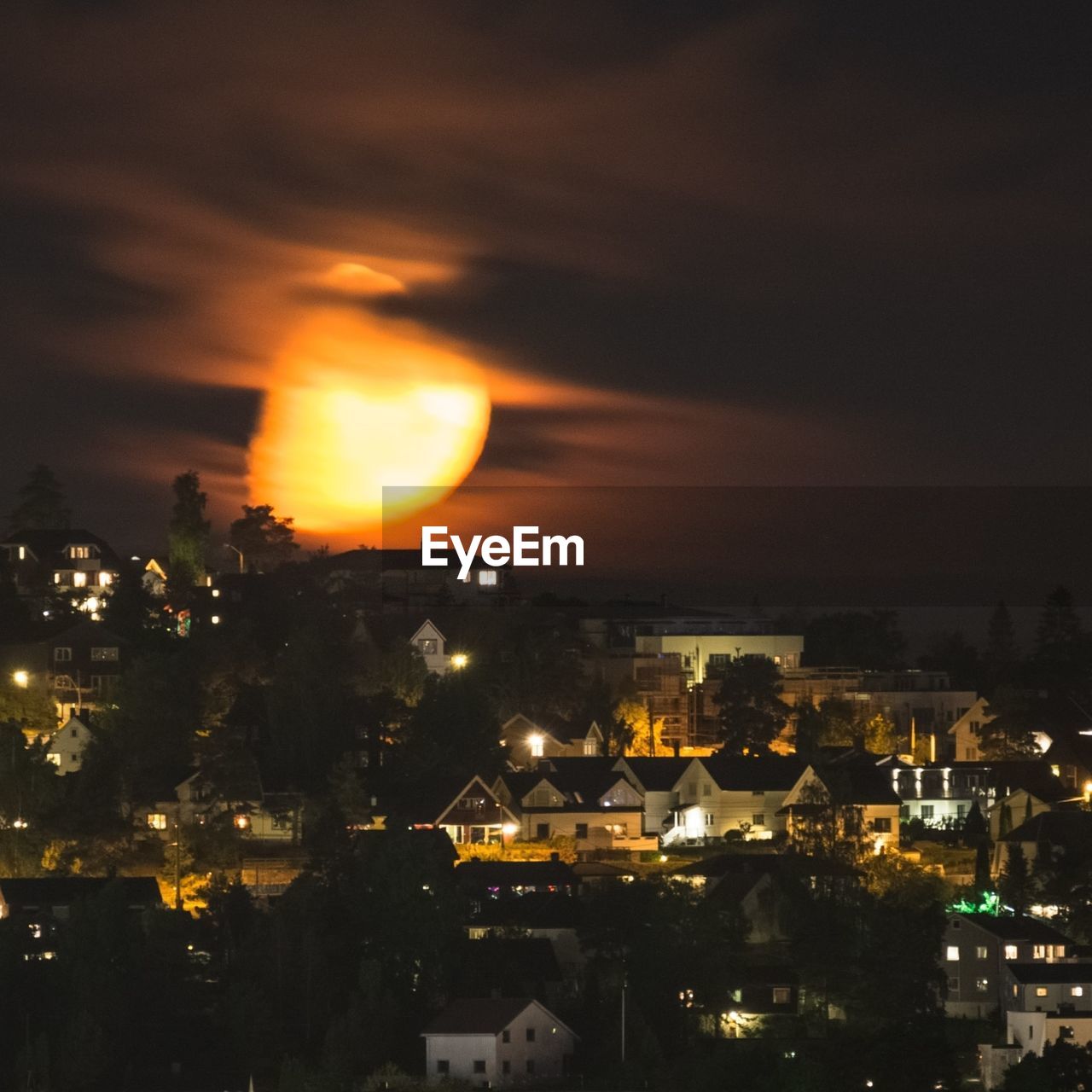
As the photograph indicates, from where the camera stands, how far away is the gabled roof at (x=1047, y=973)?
44.7 meters

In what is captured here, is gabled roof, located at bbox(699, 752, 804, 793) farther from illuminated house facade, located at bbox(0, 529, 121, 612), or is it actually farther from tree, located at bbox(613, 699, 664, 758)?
illuminated house facade, located at bbox(0, 529, 121, 612)

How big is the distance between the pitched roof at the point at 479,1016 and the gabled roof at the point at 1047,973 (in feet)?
25.6

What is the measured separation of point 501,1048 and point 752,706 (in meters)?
19.0

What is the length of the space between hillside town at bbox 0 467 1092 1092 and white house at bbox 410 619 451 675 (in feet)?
0.32

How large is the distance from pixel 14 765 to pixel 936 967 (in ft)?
58.9

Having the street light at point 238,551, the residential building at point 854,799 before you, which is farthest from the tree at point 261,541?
the residential building at point 854,799

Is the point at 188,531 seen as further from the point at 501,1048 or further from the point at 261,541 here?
the point at 501,1048

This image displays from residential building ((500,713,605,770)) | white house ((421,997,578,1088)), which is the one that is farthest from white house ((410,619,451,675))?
white house ((421,997,578,1088))

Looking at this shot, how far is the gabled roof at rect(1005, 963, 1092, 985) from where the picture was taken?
44.7 metres

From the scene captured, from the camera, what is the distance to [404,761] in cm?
5388

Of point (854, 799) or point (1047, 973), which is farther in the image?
point (854, 799)

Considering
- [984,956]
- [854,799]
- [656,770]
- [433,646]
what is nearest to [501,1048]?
[984,956]

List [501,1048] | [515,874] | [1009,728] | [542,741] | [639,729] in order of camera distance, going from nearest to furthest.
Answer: [501,1048] < [515,874] < [542,741] < [1009,728] < [639,729]

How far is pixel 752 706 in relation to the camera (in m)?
60.3
